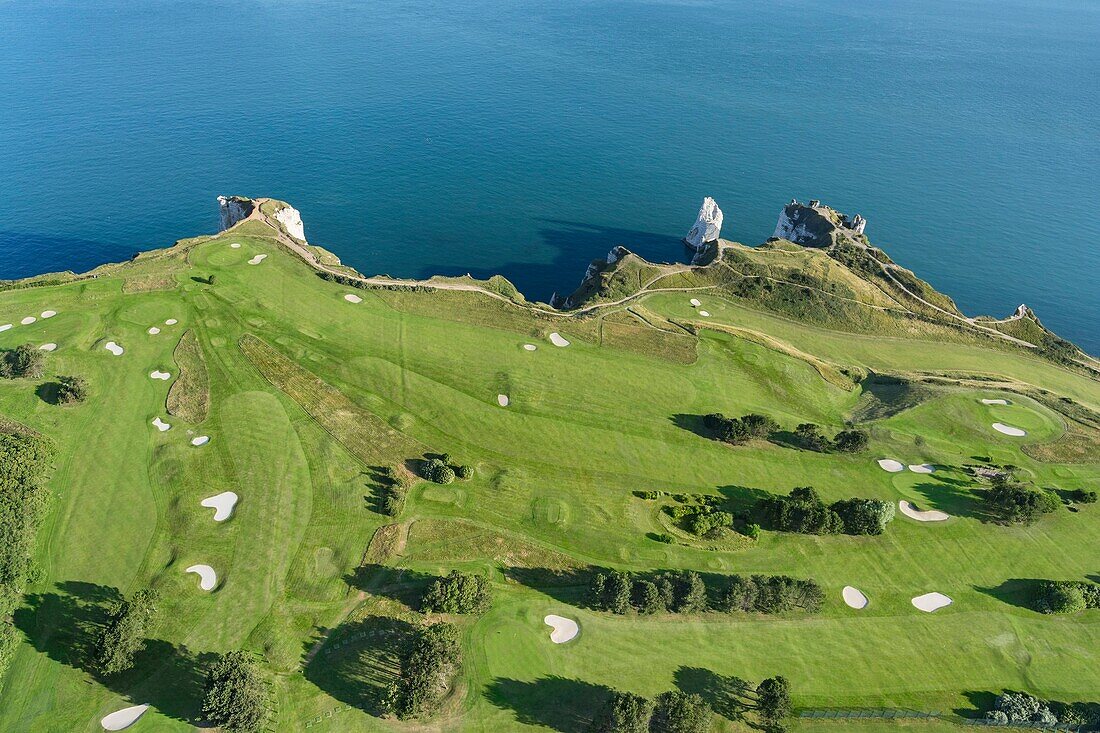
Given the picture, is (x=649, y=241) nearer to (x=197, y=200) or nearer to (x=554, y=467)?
(x=554, y=467)

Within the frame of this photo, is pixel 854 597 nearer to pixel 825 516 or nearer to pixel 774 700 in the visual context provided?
pixel 825 516

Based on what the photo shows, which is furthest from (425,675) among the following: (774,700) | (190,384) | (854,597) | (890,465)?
(890,465)

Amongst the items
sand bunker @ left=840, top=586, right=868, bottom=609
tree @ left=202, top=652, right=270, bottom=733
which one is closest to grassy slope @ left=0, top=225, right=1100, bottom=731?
sand bunker @ left=840, top=586, right=868, bottom=609

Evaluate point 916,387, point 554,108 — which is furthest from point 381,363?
point 554,108

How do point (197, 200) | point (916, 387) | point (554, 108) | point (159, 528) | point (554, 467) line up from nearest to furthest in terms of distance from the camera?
point (159, 528) < point (554, 467) < point (916, 387) < point (197, 200) < point (554, 108)

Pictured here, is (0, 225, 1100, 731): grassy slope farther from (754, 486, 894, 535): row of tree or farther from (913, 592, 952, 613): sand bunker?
(754, 486, 894, 535): row of tree

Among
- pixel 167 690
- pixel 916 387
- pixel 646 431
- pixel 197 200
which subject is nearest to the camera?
pixel 167 690

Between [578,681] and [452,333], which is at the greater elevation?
[452,333]
